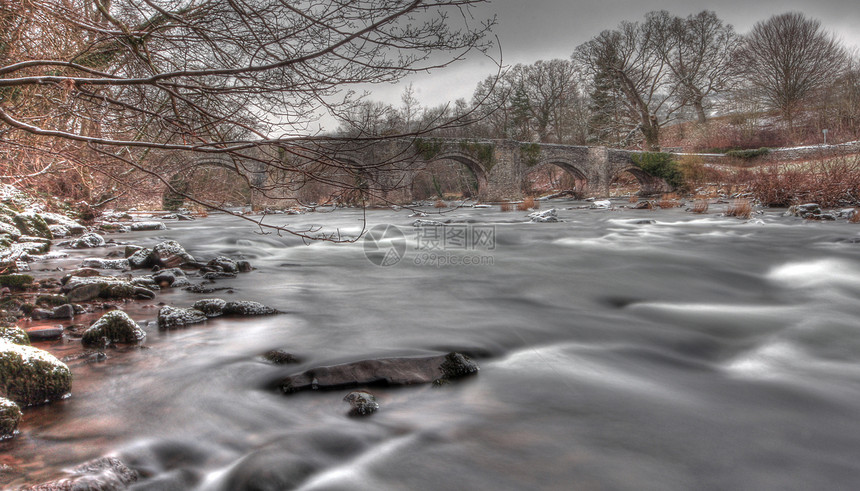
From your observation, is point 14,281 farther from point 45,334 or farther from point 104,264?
point 45,334

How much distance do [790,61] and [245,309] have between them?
39.9 meters

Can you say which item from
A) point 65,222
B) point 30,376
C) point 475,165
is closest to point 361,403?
point 30,376

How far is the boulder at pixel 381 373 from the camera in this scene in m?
2.87

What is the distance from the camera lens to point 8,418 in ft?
6.97

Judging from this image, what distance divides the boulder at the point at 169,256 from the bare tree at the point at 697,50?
36.0 m

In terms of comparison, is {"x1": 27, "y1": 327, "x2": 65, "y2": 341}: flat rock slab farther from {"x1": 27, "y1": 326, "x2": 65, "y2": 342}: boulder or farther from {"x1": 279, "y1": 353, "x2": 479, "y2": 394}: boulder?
{"x1": 279, "y1": 353, "x2": 479, "y2": 394}: boulder

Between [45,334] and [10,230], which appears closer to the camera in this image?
[45,334]

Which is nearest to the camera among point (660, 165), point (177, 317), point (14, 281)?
point (177, 317)

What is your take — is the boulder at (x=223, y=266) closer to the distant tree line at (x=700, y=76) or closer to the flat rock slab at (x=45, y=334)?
the flat rock slab at (x=45, y=334)

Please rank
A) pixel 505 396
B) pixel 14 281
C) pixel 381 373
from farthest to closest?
pixel 14 281 < pixel 381 373 < pixel 505 396

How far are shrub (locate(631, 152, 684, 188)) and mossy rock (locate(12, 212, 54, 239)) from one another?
2999 centimetres

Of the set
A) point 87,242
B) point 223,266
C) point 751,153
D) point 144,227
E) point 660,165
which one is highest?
point 751,153

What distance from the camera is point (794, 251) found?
738 cm

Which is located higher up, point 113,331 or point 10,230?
point 10,230
